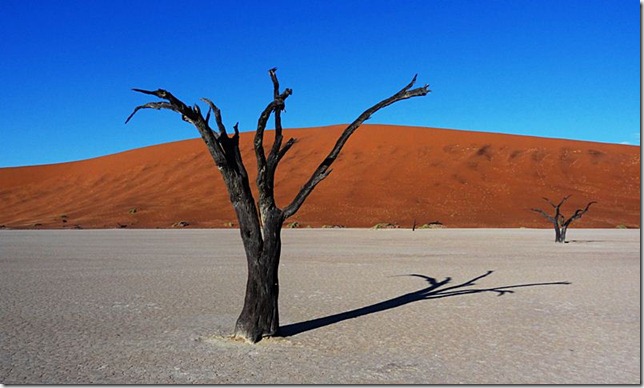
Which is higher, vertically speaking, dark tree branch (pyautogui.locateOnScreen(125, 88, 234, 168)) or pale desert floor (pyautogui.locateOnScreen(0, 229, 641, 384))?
dark tree branch (pyautogui.locateOnScreen(125, 88, 234, 168))

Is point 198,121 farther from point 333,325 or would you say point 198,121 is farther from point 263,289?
point 333,325

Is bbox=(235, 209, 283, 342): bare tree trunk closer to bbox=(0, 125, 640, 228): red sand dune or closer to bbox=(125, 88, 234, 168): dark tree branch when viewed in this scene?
bbox=(125, 88, 234, 168): dark tree branch

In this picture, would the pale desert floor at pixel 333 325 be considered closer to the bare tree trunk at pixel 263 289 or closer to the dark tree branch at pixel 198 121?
the bare tree trunk at pixel 263 289

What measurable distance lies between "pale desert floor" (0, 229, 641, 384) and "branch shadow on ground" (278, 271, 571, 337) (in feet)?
0.10

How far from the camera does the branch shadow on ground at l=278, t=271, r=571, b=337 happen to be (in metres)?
8.84

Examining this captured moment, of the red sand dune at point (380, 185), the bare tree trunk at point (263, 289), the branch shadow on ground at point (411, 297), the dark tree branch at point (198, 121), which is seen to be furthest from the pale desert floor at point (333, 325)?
the red sand dune at point (380, 185)

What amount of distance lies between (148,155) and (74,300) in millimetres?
85169

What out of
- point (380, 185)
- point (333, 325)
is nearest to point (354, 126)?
point (333, 325)

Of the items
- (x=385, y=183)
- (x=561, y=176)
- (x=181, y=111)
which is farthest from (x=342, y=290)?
(x=561, y=176)

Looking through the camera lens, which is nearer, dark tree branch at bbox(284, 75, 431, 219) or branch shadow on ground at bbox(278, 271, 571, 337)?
dark tree branch at bbox(284, 75, 431, 219)

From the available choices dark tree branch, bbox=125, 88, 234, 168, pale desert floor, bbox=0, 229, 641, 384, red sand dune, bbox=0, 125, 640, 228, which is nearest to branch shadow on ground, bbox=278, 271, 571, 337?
pale desert floor, bbox=0, 229, 641, 384

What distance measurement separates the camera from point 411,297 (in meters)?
11.7

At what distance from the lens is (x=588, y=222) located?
4978 centimetres

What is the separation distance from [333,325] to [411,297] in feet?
10.2
